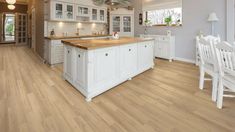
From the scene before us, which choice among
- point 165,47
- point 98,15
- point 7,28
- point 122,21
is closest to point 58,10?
point 98,15

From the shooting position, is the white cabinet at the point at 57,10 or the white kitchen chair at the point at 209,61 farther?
the white cabinet at the point at 57,10

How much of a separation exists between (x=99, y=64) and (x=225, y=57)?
1813mm

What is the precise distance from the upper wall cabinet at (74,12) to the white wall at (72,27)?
36 cm

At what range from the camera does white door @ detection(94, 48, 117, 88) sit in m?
2.92

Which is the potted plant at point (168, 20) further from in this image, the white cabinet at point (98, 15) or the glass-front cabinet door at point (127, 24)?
the white cabinet at point (98, 15)

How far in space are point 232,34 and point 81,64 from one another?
402 centimetres

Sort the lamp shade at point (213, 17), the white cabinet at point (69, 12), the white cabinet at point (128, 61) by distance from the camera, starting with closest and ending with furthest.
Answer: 1. the white cabinet at point (128, 61)
2. the lamp shade at point (213, 17)
3. the white cabinet at point (69, 12)

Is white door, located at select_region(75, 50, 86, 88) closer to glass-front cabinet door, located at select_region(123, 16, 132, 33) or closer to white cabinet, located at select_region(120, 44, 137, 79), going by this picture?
white cabinet, located at select_region(120, 44, 137, 79)

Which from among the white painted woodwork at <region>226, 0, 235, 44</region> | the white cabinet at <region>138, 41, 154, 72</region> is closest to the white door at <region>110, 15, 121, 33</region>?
the white cabinet at <region>138, 41, 154, 72</region>

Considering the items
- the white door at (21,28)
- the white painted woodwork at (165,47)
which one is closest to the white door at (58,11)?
the white painted woodwork at (165,47)

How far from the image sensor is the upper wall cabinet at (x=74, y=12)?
5.43 m

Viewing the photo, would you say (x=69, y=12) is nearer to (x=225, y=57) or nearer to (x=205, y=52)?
(x=205, y=52)

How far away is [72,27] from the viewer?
6.45 m

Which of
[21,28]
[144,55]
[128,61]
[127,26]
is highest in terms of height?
[21,28]
